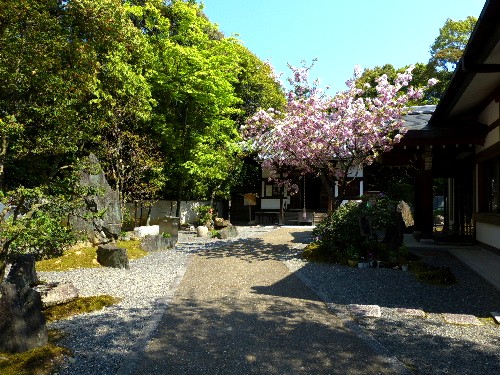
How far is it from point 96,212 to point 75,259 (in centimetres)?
186

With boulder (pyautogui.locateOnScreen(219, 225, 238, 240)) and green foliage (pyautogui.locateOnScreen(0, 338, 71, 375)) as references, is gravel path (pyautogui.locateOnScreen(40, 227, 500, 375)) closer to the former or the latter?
green foliage (pyautogui.locateOnScreen(0, 338, 71, 375))

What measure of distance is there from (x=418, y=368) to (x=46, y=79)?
352 inches

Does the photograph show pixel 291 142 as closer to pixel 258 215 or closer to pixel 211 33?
pixel 258 215

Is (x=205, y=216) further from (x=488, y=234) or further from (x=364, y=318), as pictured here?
(x=364, y=318)

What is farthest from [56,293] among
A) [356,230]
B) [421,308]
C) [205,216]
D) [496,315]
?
[205,216]

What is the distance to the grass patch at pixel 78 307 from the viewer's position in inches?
211

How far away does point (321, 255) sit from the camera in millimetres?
10188

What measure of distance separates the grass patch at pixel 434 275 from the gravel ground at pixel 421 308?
145 mm

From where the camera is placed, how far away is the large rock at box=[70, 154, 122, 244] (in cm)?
1129

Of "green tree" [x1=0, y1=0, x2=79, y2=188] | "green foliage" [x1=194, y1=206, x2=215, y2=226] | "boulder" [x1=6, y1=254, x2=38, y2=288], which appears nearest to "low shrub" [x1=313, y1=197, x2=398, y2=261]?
"boulder" [x1=6, y1=254, x2=38, y2=288]

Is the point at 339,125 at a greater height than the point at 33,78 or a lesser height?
lesser

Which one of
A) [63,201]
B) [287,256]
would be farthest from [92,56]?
[287,256]

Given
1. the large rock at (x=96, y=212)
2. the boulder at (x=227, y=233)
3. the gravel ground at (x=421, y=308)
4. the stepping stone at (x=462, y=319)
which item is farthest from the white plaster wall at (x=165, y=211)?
the stepping stone at (x=462, y=319)

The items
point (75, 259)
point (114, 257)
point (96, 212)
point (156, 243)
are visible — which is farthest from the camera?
point (156, 243)
